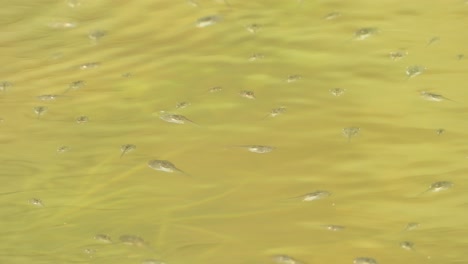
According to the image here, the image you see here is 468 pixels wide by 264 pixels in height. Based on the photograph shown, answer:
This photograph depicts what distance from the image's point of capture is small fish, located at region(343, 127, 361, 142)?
4.73 ft

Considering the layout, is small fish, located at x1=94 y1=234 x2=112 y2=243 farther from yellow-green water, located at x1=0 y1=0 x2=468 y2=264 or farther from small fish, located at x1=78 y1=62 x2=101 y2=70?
small fish, located at x1=78 y1=62 x2=101 y2=70

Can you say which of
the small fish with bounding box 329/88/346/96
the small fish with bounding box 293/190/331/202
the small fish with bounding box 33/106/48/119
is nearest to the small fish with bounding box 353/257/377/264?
the small fish with bounding box 293/190/331/202

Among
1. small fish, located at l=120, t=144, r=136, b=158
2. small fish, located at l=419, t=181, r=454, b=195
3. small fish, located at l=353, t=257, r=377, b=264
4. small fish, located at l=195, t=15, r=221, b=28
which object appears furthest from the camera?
small fish, located at l=195, t=15, r=221, b=28

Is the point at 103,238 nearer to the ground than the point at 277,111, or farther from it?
nearer to the ground

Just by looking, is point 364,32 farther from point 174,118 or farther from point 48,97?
point 48,97

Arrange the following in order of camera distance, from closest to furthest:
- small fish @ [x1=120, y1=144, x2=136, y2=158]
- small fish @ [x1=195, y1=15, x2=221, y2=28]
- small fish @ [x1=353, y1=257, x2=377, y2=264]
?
1. small fish @ [x1=353, y1=257, x2=377, y2=264]
2. small fish @ [x1=120, y1=144, x2=136, y2=158]
3. small fish @ [x1=195, y1=15, x2=221, y2=28]

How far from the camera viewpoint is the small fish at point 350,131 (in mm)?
1441

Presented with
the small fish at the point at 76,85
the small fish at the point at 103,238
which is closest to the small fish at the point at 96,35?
the small fish at the point at 76,85

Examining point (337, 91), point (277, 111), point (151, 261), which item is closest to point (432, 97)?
point (337, 91)

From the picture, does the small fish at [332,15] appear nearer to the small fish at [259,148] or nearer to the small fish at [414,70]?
the small fish at [414,70]

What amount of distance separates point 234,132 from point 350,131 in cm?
23

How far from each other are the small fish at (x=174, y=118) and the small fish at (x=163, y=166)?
4.3 inches

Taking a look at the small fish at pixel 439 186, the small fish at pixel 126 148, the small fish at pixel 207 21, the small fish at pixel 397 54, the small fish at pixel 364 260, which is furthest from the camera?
the small fish at pixel 207 21

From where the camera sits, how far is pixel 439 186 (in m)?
1.35
